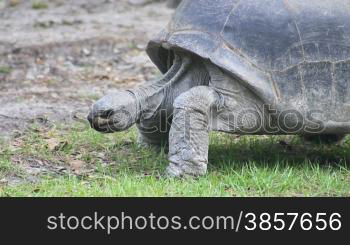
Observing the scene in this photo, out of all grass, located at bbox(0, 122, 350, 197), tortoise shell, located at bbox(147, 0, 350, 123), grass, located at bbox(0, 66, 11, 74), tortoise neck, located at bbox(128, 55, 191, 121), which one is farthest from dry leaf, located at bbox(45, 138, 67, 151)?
grass, located at bbox(0, 66, 11, 74)

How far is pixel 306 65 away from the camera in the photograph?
6195mm

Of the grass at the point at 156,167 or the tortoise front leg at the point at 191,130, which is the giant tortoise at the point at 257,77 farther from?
the grass at the point at 156,167

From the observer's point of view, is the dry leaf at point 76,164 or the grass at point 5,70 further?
the grass at point 5,70

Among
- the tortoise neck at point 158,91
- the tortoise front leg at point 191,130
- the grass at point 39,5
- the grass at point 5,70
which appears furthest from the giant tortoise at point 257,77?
the grass at point 39,5

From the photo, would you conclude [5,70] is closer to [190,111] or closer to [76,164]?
[76,164]

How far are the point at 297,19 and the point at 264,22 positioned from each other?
25 centimetres

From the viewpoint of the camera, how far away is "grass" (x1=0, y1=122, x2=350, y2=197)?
576 cm

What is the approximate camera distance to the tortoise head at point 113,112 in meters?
6.15

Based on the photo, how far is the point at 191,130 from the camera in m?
6.12

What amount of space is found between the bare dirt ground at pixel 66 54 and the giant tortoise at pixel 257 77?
2.12m

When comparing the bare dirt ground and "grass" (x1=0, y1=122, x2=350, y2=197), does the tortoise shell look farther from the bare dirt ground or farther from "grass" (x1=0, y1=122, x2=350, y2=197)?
the bare dirt ground

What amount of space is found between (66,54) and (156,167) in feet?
16.6

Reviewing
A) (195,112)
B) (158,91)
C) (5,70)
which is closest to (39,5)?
(5,70)

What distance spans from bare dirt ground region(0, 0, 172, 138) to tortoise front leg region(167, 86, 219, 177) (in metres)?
2.06
